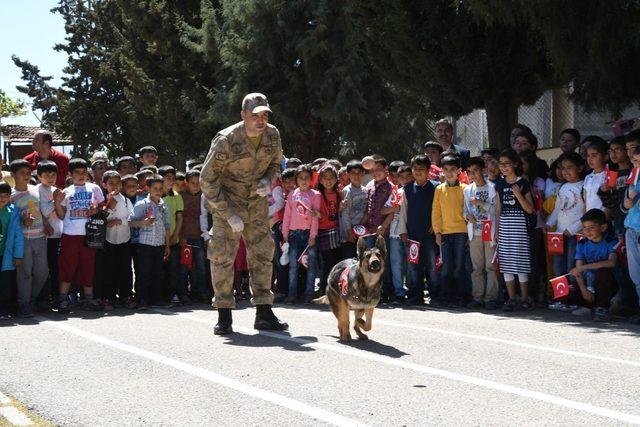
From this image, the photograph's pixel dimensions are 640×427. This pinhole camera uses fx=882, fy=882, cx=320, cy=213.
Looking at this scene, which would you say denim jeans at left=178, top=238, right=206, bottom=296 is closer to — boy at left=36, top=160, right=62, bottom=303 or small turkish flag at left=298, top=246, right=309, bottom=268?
small turkish flag at left=298, top=246, right=309, bottom=268

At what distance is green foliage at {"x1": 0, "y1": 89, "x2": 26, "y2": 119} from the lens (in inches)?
2378

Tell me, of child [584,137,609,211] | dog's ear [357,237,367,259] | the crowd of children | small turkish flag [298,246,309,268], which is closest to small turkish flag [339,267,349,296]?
dog's ear [357,237,367,259]

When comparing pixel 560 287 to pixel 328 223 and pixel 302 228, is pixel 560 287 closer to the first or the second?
pixel 328 223

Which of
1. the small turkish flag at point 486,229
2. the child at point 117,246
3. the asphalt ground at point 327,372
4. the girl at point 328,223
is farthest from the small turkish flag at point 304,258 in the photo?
the small turkish flag at point 486,229

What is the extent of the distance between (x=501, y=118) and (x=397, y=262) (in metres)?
4.43

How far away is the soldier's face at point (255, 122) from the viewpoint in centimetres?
890

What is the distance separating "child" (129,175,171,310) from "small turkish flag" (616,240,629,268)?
241 inches

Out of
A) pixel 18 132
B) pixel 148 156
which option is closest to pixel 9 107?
pixel 18 132

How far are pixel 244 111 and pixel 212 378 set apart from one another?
10.6 feet

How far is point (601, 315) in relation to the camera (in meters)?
10.3

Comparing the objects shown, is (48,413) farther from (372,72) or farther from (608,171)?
(372,72)

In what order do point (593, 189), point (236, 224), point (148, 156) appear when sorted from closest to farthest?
point (236, 224), point (593, 189), point (148, 156)

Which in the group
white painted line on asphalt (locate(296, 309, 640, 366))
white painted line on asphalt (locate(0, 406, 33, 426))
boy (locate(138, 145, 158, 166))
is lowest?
white painted line on asphalt (locate(0, 406, 33, 426))

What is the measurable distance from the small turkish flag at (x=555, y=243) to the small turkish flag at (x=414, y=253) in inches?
71.9
